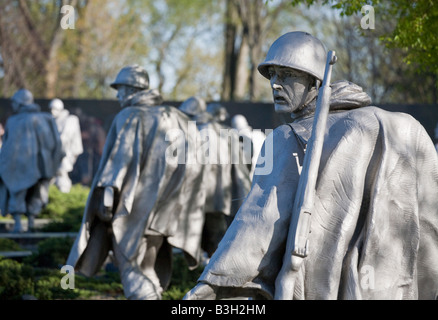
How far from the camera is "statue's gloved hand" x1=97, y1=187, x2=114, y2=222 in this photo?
10.6 metres

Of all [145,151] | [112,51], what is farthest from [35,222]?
[112,51]

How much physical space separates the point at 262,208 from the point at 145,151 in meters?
6.26

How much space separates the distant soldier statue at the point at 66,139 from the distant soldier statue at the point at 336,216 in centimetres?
1952

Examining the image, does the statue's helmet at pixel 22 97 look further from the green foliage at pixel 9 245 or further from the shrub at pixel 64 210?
the green foliage at pixel 9 245

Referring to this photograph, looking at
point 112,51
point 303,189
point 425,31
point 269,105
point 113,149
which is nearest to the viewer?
point 303,189

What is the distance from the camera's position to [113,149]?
10.9 m

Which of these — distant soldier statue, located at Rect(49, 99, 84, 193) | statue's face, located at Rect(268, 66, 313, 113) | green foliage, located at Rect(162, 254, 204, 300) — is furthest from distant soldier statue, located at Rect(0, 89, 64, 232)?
statue's face, located at Rect(268, 66, 313, 113)

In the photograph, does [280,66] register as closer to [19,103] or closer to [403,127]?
[403,127]

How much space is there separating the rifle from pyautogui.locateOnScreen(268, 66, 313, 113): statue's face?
0.37 meters

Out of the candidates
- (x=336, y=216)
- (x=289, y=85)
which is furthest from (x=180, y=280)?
(x=336, y=216)

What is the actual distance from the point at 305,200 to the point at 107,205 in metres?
6.08

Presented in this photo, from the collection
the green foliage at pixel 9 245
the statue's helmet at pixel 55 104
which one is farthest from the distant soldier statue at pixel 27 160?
the statue's helmet at pixel 55 104

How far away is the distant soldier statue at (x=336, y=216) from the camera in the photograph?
4.76 meters

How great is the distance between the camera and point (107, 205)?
1052cm
